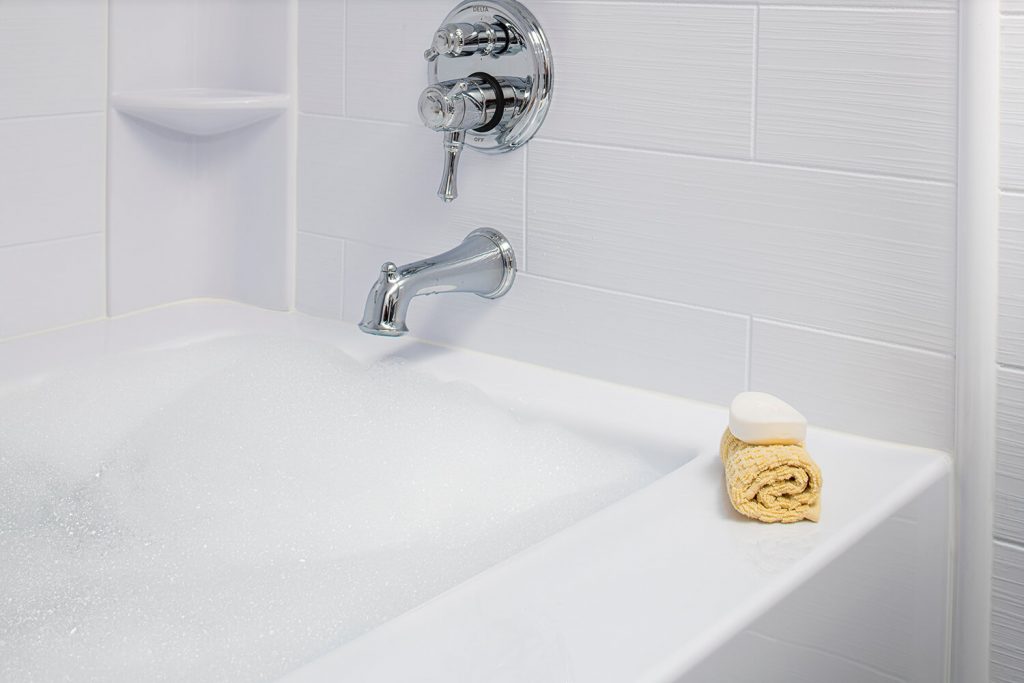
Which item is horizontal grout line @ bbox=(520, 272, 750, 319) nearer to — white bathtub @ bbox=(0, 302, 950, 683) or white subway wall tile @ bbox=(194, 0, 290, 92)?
white bathtub @ bbox=(0, 302, 950, 683)

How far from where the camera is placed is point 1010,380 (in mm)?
1137

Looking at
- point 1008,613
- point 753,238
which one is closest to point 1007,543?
point 1008,613

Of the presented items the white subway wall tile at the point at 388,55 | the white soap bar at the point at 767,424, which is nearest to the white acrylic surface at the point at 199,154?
the white subway wall tile at the point at 388,55

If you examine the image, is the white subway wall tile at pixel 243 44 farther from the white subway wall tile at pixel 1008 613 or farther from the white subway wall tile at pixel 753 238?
the white subway wall tile at pixel 1008 613

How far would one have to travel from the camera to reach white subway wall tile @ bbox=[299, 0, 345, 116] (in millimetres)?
1636

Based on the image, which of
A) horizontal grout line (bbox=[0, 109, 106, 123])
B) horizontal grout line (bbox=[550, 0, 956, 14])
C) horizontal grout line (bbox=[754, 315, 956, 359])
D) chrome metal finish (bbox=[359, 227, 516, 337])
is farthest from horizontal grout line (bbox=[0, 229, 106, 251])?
horizontal grout line (bbox=[754, 315, 956, 359])

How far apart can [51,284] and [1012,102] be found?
125cm

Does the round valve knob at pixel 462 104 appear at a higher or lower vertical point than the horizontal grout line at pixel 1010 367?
higher

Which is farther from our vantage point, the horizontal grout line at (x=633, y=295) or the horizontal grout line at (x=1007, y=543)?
the horizontal grout line at (x=633, y=295)

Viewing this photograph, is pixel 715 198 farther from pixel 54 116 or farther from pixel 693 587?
pixel 54 116

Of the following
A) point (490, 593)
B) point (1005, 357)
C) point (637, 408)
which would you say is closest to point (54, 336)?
point (637, 408)

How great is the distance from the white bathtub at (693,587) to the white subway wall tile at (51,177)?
265 millimetres

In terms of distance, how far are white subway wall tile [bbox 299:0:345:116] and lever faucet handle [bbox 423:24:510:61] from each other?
9.3 inches

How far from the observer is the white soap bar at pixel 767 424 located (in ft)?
3.46
